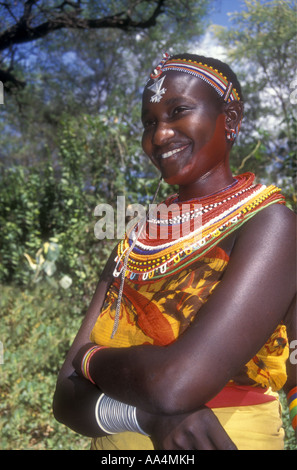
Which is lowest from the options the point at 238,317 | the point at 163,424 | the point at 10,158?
the point at 10,158

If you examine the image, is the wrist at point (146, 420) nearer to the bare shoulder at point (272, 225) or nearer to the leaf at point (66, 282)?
the bare shoulder at point (272, 225)

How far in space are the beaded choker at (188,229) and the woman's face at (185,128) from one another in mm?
125

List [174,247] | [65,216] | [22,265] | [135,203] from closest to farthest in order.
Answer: [174,247] → [135,203] → [65,216] → [22,265]

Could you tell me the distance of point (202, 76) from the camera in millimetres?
1479

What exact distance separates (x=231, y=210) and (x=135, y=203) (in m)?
3.78

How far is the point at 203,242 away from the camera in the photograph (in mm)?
1387

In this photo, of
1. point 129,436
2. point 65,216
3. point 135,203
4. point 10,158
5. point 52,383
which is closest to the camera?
point 129,436

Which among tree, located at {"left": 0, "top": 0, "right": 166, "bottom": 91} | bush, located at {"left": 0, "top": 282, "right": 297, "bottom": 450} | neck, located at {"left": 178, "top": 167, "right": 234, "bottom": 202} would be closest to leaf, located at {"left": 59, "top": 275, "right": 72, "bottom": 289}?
bush, located at {"left": 0, "top": 282, "right": 297, "bottom": 450}

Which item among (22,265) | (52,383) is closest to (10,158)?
(22,265)

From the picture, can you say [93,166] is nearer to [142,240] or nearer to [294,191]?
[294,191]

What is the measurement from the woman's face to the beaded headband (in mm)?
18

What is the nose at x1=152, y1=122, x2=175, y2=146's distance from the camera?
57.9 inches

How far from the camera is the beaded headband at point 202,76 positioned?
4.87 feet

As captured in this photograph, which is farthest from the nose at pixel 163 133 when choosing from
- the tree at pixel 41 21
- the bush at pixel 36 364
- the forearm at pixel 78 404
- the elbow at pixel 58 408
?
the tree at pixel 41 21
